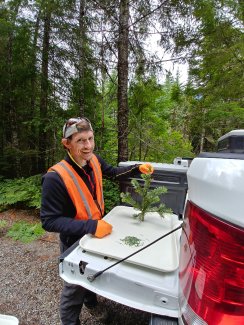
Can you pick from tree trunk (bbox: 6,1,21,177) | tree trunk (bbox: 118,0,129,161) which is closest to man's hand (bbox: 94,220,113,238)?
tree trunk (bbox: 118,0,129,161)

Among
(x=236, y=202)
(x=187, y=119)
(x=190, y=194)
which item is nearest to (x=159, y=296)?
(x=190, y=194)

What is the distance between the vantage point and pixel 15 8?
792 cm

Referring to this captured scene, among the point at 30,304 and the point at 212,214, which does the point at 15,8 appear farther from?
the point at 212,214

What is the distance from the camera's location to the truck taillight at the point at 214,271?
70 centimetres

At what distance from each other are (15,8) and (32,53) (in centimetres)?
143

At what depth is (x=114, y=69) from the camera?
5.84 metres

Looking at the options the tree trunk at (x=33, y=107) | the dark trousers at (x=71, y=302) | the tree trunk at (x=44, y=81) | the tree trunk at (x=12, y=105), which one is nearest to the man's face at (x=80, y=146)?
the dark trousers at (x=71, y=302)

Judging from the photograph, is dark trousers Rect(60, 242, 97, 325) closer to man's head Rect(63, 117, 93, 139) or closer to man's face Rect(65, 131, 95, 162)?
man's face Rect(65, 131, 95, 162)

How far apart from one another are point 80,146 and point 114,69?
14.3ft

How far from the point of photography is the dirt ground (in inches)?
97.3

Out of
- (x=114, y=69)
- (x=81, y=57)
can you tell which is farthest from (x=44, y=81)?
(x=114, y=69)

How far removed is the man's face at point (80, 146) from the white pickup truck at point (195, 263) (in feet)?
2.62

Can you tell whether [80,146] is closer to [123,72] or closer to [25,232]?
[25,232]

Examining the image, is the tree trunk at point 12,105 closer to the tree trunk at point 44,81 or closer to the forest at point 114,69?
the forest at point 114,69
